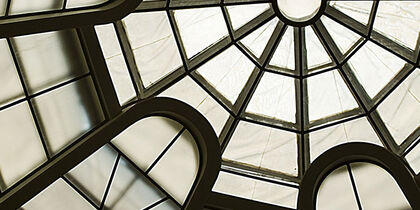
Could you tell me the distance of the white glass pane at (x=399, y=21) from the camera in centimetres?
1636

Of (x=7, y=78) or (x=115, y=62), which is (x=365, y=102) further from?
(x=7, y=78)

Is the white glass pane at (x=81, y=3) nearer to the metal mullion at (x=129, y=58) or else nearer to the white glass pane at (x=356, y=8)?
the metal mullion at (x=129, y=58)

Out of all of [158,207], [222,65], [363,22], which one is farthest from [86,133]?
[363,22]

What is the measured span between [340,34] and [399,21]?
1427mm

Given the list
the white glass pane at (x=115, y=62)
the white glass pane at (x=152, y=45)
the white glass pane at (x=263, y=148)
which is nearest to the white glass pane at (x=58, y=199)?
the white glass pane at (x=115, y=62)

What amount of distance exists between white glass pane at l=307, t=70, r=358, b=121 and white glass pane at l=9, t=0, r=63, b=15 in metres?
6.57

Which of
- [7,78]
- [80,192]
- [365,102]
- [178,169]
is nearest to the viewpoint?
[7,78]

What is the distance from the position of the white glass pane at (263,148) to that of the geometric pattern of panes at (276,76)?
0.08 feet

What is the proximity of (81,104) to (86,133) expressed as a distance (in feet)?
2.08

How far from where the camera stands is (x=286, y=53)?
16.8 meters

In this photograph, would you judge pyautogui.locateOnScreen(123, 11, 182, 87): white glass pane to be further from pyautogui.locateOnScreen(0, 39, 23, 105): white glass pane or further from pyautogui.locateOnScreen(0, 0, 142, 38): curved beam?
pyautogui.locateOnScreen(0, 39, 23, 105): white glass pane

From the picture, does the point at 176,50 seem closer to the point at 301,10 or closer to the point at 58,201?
the point at 301,10

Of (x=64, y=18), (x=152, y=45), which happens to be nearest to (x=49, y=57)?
(x=64, y=18)

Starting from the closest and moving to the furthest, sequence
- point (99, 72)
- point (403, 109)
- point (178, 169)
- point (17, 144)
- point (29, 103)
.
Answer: point (17, 144)
point (29, 103)
point (99, 72)
point (178, 169)
point (403, 109)
